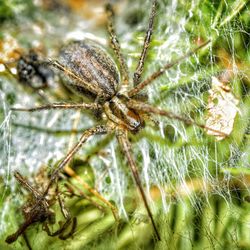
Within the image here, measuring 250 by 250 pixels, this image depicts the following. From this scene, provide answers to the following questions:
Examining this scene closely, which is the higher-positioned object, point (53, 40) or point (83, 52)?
point (53, 40)

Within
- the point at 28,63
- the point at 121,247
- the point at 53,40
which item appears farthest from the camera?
the point at 53,40

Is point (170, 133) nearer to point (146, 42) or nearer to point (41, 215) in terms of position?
point (146, 42)

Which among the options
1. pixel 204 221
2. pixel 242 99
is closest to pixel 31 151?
pixel 204 221

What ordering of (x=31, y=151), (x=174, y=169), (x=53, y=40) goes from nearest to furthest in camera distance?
(x=174, y=169)
(x=31, y=151)
(x=53, y=40)


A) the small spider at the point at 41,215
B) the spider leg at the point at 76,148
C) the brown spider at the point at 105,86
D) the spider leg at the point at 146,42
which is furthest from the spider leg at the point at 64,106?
the small spider at the point at 41,215

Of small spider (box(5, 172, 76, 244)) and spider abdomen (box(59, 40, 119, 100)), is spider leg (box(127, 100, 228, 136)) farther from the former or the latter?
small spider (box(5, 172, 76, 244))

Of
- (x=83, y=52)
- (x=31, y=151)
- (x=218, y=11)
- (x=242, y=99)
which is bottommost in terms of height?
(x=242, y=99)

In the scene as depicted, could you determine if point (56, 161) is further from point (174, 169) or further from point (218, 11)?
point (218, 11)
